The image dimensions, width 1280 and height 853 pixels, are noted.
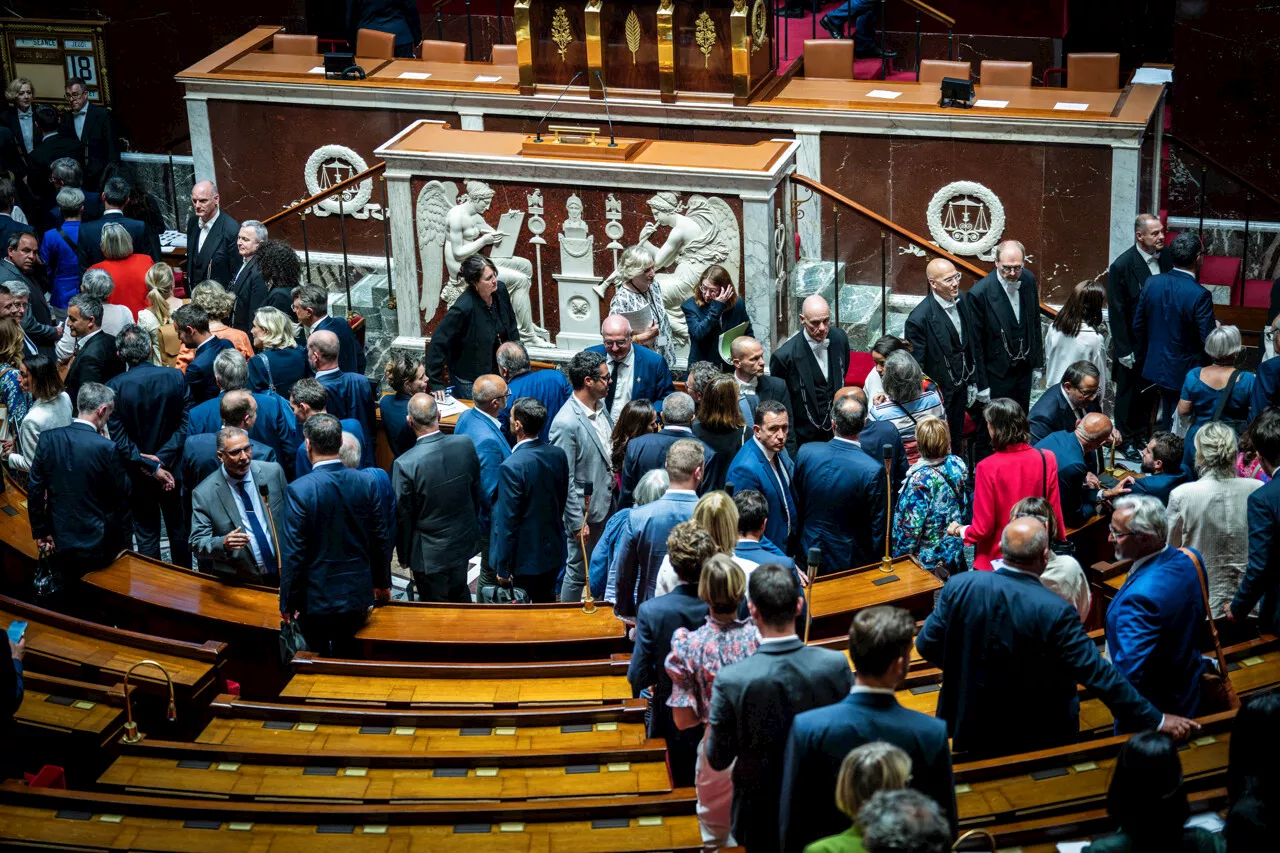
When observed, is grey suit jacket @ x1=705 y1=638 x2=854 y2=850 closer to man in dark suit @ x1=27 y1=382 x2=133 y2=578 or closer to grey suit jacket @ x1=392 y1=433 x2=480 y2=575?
grey suit jacket @ x1=392 y1=433 x2=480 y2=575

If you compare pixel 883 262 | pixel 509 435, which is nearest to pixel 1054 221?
pixel 883 262

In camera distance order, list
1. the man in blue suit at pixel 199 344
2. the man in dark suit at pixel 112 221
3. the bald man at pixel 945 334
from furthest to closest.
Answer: the man in dark suit at pixel 112 221, the bald man at pixel 945 334, the man in blue suit at pixel 199 344

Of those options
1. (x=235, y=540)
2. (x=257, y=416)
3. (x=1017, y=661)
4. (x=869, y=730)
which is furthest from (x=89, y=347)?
(x=869, y=730)

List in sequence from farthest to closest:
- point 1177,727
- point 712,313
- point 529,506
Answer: point 712,313 < point 529,506 < point 1177,727

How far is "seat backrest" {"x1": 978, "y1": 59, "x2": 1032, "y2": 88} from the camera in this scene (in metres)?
11.8

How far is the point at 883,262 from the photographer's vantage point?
413 inches

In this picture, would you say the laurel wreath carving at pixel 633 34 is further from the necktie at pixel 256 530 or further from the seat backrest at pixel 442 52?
the necktie at pixel 256 530

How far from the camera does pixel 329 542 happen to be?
6.70 metres

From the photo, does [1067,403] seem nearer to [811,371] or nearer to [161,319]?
[811,371]

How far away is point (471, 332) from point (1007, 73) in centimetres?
498

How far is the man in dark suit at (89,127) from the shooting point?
42.6ft

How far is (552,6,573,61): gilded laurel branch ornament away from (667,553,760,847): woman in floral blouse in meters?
7.28

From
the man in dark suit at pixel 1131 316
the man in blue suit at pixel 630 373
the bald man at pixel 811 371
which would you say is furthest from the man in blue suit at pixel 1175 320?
the man in blue suit at pixel 630 373

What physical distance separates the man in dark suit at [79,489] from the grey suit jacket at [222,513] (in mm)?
497
